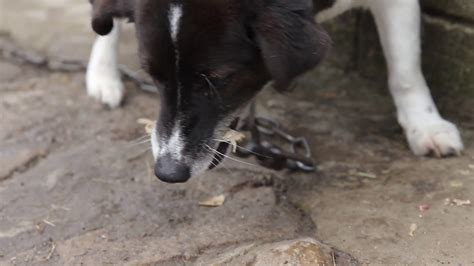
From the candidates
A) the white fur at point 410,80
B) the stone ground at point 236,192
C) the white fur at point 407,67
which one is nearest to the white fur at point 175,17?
the stone ground at point 236,192

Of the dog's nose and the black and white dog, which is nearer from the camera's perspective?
the black and white dog

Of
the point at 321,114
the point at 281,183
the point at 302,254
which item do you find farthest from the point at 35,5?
the point at 302,254

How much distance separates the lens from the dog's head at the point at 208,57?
1.99 meters

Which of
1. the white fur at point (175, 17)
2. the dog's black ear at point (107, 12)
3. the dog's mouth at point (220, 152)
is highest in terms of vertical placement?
the white fur at point (175, 17)

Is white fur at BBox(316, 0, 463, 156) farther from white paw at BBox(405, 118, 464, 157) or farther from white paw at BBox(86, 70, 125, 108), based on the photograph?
white paw at BBox(86, 70, 125, 108)

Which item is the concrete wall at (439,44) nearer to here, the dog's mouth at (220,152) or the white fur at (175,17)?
the dog's mouth at (220,152)

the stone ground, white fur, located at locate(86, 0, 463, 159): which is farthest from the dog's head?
white fur, located at locate(86, 0, 463, 159)

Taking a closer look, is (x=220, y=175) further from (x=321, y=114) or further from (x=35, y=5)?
(x=35, y=5)

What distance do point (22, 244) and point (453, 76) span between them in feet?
5.48

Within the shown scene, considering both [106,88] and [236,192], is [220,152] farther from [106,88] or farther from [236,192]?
[106,88]

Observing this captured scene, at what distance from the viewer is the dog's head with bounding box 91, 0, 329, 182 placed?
78.2 inches

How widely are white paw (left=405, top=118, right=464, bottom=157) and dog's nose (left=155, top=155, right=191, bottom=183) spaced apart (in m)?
0.93

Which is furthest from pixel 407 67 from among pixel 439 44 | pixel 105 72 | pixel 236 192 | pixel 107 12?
pixel 105 72

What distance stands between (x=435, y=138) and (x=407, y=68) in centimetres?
30
